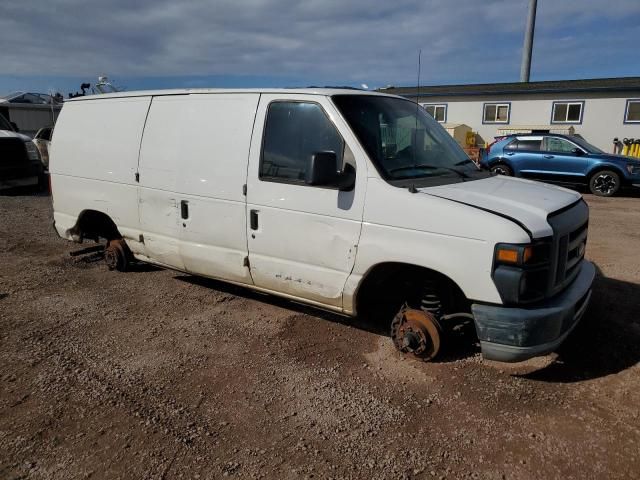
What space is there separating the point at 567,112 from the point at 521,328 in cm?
2408

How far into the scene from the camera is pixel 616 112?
2270 centimetres

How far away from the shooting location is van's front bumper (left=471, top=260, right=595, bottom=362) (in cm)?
324

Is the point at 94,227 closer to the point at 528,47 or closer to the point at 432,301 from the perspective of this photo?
the point at 432,301

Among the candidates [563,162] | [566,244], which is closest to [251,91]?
[566,244]

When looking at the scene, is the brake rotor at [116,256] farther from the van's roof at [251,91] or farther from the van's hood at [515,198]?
the van's hood at [515,198]

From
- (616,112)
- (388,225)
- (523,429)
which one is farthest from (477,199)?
(616,112)

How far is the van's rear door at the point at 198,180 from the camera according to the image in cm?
447

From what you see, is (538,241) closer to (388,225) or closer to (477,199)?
(477,199)

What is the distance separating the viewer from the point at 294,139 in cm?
419

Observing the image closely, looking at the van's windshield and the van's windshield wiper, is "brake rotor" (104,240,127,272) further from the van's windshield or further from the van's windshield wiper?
the van's windshield wiper

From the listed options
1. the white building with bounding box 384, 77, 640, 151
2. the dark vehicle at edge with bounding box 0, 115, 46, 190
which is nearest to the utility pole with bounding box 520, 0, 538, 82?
the white building with bounding box 384, 77, 640, 151

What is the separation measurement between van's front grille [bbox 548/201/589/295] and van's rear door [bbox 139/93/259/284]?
2.48 metres

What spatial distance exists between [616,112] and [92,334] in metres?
24.7

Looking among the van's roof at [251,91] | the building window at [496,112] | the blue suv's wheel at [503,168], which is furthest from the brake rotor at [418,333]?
the building window at [496,112]
